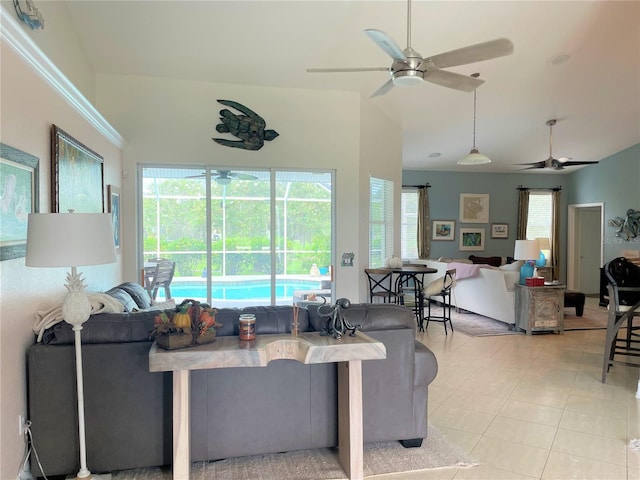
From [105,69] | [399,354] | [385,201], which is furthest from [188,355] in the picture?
[385,201]

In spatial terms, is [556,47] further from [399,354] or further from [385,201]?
[399,354]

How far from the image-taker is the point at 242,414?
2418 mm

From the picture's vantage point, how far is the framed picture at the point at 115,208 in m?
4.50

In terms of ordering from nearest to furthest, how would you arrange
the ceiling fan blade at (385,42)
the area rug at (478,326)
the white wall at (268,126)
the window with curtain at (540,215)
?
the ceiling fan blade at (385,42), the white wall at (268,126), the area rug at (478,326), the window with curtain at (540,215)

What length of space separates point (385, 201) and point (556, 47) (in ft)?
9.40

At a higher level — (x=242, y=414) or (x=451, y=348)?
(x=242, y=414)

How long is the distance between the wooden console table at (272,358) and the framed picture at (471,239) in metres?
7.57

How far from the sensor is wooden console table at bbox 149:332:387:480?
80.2 inches

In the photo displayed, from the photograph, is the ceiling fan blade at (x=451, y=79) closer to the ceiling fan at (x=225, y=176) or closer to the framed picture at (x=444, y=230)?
the ceiling fan at (x=225, y=176)

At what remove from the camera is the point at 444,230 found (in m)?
9.23

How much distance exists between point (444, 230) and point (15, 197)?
8.29m

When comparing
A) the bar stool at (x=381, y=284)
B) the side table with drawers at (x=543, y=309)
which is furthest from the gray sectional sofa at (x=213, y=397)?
the side table with drawers at (x=543, y=309)

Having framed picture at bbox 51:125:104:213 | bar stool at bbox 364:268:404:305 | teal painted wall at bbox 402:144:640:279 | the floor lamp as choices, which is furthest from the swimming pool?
teal painted wall at bbox 402:144:640:279

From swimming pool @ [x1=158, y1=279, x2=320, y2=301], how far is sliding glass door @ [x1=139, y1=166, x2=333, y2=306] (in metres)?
0.01
